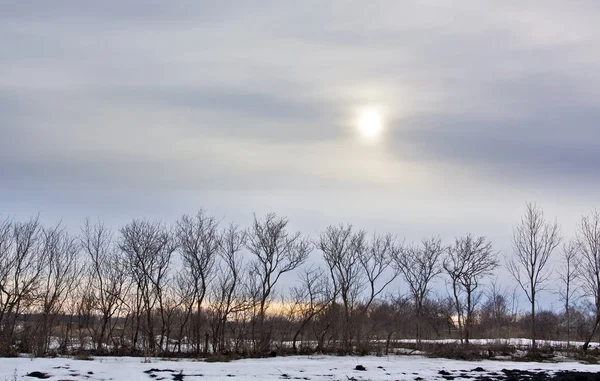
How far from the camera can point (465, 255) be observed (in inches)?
1395

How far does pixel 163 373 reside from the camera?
1759 centimetres

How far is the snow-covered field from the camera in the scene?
55.0 feet

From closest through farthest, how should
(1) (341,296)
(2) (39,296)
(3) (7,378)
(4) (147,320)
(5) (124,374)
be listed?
(3) (7,378)
(5) (124,374)
(2) (39,296)
(4) (147,320)
(1) (341,296)

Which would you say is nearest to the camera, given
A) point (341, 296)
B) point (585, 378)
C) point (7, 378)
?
point (7, 378)

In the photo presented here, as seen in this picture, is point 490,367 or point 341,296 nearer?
point 490,367

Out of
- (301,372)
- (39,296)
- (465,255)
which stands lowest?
(301,372)

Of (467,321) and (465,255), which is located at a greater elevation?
(465,255)

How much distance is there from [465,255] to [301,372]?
19.2 m

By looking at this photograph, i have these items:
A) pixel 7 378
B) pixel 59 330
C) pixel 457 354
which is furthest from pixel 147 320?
pixel 457 354

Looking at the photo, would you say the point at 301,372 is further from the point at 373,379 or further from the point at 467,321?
the point at 467,321

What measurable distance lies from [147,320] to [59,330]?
436 centimetres

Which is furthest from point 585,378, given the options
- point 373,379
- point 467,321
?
point 467,321

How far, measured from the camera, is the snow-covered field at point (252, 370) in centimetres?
1677

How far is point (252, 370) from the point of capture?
1969 centimetres
